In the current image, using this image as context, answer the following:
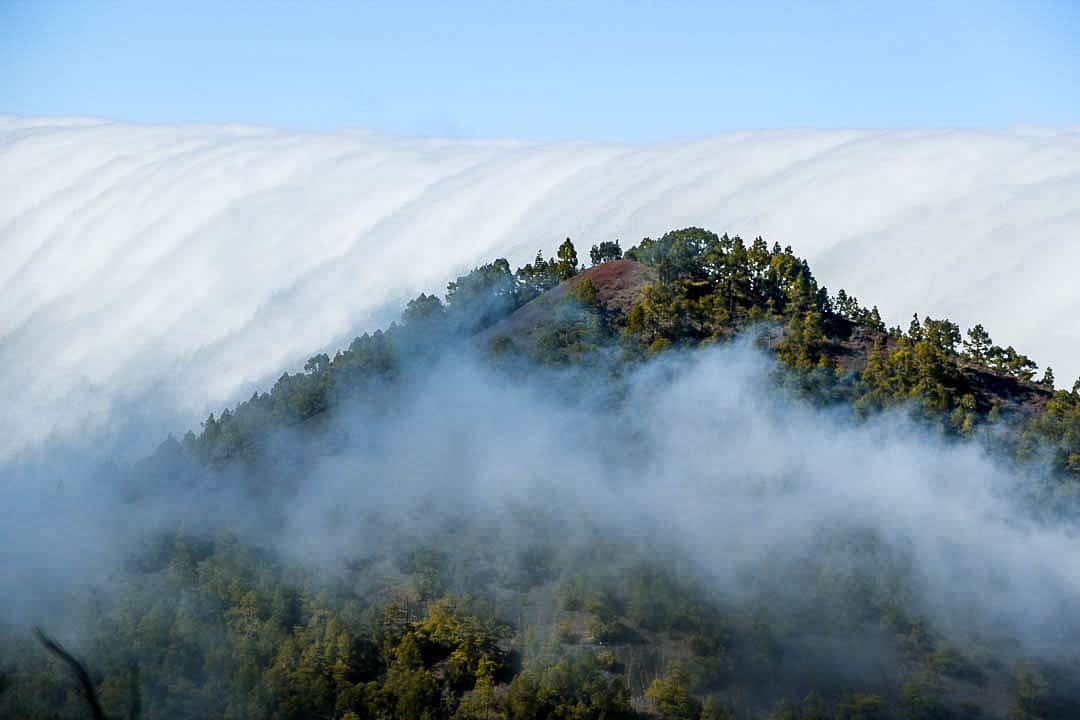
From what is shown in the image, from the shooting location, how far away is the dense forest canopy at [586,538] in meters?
49.5

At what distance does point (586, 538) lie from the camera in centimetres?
6069

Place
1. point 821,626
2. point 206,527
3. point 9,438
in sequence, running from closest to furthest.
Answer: point 821,626 < point 206,527 < point 9,438

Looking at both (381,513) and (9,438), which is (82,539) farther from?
(9,438)

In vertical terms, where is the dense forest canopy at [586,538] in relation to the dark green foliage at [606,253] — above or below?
below

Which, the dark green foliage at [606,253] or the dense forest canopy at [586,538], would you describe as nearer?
the dense forest canopy at [586,538]

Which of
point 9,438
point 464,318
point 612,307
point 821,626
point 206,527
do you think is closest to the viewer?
point 821,626

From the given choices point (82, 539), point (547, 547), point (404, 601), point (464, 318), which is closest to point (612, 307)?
point (464, 318)

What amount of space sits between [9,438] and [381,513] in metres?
144

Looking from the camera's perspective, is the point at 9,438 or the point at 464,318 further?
the point at 9,438

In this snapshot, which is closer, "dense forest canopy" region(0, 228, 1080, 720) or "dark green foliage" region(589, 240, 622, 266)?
"dense forest canopy" region(0, 228, 1080, 720)

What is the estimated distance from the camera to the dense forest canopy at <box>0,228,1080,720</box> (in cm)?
4953

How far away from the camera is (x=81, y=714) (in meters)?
48.5

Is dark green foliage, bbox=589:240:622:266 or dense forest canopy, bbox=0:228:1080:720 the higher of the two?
dark green foliage, bbox=589:240:622:266

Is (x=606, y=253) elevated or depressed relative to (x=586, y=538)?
elevated
